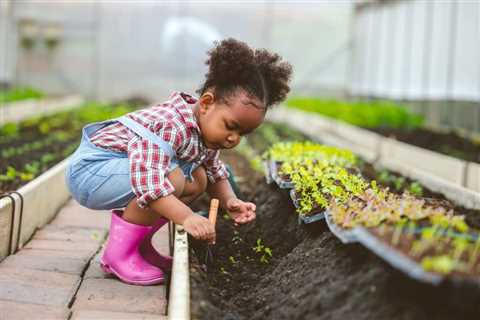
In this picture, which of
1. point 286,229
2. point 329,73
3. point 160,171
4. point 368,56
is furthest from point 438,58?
point 160,171

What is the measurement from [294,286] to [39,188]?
2.08 m

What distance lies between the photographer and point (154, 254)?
3.28 meters

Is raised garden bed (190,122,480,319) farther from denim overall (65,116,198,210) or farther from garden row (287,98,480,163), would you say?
garden row (287,98,480,163)

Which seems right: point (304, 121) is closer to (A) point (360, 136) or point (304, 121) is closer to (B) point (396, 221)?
(A) point (360, 136)

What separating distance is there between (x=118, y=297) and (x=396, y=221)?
1.19 m

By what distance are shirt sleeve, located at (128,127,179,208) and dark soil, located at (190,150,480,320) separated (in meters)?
0.34

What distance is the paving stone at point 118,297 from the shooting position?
2.77m

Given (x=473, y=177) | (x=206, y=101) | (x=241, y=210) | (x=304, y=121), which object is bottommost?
(x=304, y=121)

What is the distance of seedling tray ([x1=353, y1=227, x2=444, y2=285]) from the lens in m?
1.85

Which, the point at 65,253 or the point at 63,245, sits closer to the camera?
the point at 65,253

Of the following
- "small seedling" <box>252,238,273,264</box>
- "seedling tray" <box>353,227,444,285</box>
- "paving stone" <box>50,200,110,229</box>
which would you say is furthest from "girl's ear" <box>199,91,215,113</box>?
"paving stone" <box>50,200,110,229</box>

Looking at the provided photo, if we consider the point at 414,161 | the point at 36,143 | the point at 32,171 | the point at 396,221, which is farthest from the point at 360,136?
the point at 396,221

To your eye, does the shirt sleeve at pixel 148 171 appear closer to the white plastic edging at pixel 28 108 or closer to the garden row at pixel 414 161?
the garden row at pixel 414 161

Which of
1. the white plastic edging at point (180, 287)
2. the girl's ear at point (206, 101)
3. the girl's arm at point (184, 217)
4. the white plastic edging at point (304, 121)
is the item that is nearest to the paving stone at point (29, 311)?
the white plastic edging at point (180, 287)
